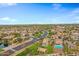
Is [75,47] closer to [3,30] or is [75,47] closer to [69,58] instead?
[69,58]

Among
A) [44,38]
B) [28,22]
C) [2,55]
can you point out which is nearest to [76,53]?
[44,38]

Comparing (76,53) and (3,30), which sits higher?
(3,30)

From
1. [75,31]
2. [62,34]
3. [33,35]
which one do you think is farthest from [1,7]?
[75,31]

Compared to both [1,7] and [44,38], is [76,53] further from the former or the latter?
[1,7]

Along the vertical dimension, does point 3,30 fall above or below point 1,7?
below

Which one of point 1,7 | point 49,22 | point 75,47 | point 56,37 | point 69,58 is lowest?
point 69,58

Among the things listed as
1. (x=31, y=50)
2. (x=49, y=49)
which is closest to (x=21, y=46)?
(x=31, y=50)

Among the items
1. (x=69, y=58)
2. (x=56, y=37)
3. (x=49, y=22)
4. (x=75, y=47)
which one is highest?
(x=49, y=22)

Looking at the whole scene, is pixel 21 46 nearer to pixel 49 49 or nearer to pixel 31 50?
pixel 31 50
